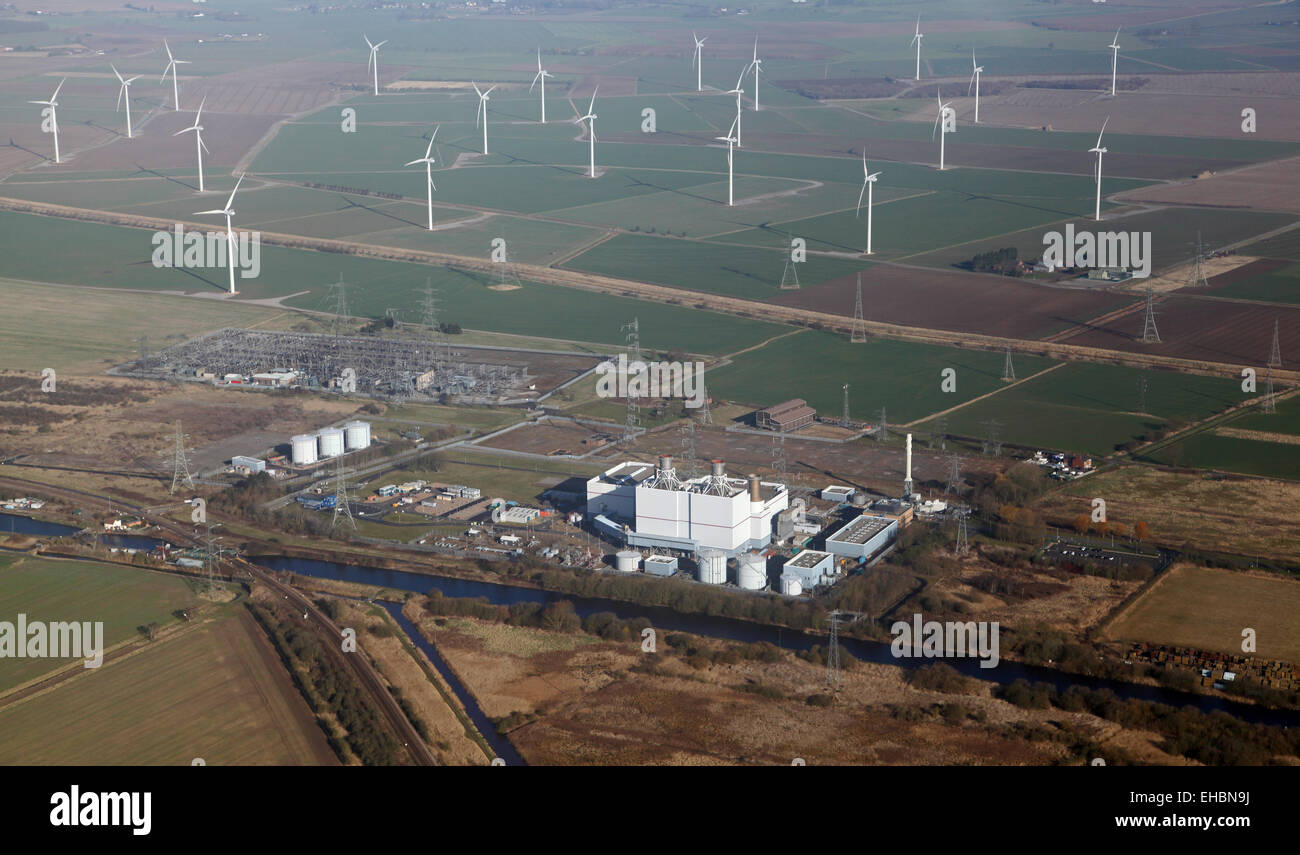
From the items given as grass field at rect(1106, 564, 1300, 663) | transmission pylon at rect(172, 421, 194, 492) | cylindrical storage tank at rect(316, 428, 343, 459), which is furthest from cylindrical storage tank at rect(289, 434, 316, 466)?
grass field at rect(1106, 564, 1300, 663)

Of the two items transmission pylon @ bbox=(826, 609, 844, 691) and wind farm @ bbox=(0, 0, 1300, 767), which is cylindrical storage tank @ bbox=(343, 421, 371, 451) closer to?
wind farm @ bbox=(0, 0, 1300, 767)

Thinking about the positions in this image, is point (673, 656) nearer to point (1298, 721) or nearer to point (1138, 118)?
point (1298, 721)

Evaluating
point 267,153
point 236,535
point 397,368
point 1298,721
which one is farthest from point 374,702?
point 267,153

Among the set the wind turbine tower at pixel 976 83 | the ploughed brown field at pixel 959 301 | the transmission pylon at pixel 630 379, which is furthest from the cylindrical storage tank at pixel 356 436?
the wind turbine tower at pixel 976 83

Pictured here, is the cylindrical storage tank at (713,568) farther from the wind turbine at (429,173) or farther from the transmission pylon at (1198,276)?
the wind turbine at (429,173)

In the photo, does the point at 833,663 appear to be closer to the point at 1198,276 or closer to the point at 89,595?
the point at 89,595

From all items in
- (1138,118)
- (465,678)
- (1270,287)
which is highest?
(1138,118)
